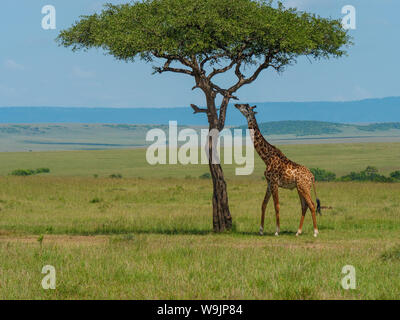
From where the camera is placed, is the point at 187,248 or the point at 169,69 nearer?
the point at 187,248

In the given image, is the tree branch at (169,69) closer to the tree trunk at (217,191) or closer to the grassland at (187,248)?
the tree trunk at (217,191)

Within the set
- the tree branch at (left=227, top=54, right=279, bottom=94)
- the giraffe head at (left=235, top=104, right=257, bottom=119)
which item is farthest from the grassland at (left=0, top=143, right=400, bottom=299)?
the tree branch at (left=227, top=54, right=279, bottom=94)

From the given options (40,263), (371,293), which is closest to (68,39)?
(40,263)

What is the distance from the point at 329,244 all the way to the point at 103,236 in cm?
645

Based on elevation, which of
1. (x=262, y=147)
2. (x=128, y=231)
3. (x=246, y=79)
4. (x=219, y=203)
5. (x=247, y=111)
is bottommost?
(x=128, y=231)

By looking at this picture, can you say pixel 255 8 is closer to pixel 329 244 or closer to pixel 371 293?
pixel 329 244

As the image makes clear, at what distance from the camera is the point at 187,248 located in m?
16.5

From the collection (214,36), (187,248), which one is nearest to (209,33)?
(214,36)

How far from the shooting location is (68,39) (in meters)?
24.1

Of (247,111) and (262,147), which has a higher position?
(247,111)

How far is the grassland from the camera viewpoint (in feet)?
39.7

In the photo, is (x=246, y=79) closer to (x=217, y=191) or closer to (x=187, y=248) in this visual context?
(x=217, y=191)

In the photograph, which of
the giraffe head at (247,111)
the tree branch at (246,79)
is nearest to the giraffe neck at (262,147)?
the giraffe head at (247,111)

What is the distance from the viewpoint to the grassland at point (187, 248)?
39.7 feet
